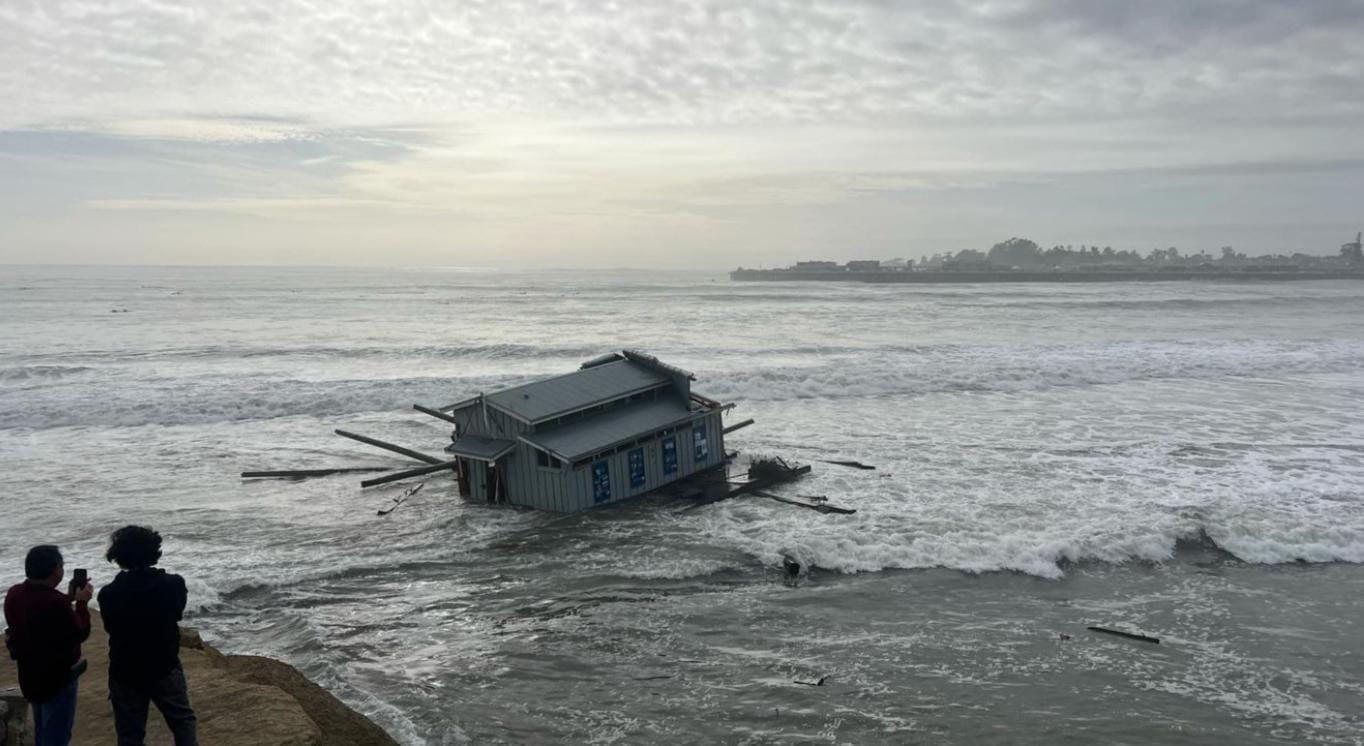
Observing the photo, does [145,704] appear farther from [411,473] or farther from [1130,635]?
[411,473]

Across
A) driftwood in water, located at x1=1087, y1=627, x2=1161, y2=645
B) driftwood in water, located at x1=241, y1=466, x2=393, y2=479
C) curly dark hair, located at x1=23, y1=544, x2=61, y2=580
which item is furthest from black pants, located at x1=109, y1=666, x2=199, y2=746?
driftwood in water, located at x1=241, y1=466, x2=393, y2=479

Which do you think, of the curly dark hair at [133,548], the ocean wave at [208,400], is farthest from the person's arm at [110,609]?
the ocean wave at [208,400]

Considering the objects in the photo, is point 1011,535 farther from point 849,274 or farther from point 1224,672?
point 849,274

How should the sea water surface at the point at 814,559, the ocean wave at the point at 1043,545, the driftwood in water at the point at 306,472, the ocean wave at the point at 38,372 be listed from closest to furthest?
the sea water surface at the point at 814,559 → the ocean wave at the point at 1043,545 → the driftwood in water at the point at 306,472 → the ocean wave at the point at 38,372

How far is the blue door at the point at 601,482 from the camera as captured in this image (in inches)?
677

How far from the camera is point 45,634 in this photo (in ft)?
18.3

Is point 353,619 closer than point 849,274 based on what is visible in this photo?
Yes

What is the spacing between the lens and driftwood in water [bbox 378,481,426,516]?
17.6 metres

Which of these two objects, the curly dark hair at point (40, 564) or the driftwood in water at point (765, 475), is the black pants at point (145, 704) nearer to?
the curly dark hair at point (40, 564)

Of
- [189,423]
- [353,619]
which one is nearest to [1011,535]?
[353,619]

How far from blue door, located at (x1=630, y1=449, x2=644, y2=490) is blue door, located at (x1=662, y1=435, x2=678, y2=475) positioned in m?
0.73

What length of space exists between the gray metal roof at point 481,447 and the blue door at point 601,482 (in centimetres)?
185

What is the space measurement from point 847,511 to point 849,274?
519 feet

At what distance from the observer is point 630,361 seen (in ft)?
67.5
